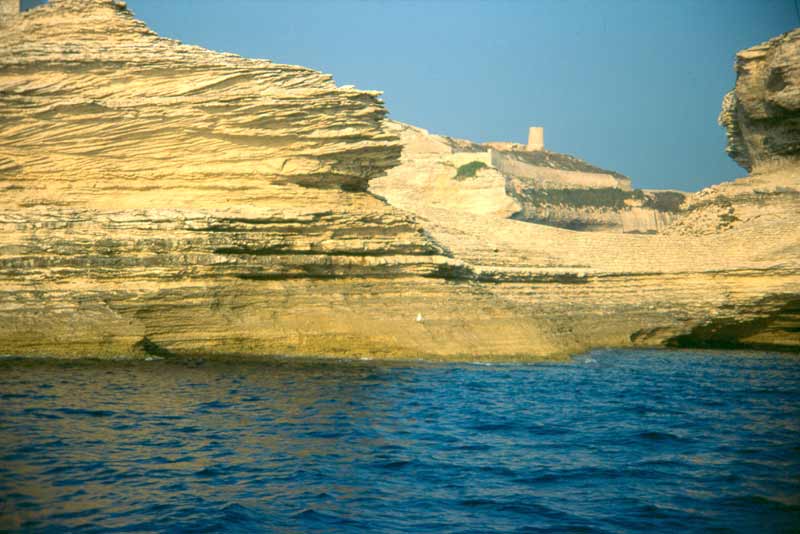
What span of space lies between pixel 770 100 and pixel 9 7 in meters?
30.0

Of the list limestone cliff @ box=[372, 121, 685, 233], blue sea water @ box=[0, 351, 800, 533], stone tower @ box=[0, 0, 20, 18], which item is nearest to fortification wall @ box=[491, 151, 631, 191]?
limestone cliff @ box=[372, 121, 685, 233]

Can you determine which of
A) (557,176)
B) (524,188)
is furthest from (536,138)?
(524,188)

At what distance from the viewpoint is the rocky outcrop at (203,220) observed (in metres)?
21.5

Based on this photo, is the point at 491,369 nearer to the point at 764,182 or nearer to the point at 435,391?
the point at 435,391

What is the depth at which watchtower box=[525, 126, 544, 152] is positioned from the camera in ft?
341

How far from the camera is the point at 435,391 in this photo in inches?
730

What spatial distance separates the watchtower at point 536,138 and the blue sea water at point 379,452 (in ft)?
279

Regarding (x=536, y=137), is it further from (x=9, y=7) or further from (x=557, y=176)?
(x=9, y=7)

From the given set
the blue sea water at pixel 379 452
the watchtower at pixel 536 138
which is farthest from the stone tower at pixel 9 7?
the watchtower at pixel 536 138

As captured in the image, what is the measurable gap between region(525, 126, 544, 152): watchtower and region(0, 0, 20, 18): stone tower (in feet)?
270

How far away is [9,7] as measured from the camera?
85.9 feet

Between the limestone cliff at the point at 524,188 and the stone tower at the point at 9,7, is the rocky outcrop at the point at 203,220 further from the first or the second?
the limestone cliff at the point at 524,188

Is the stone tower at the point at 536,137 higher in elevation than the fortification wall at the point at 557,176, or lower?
higher

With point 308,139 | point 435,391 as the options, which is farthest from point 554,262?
point 435,391
